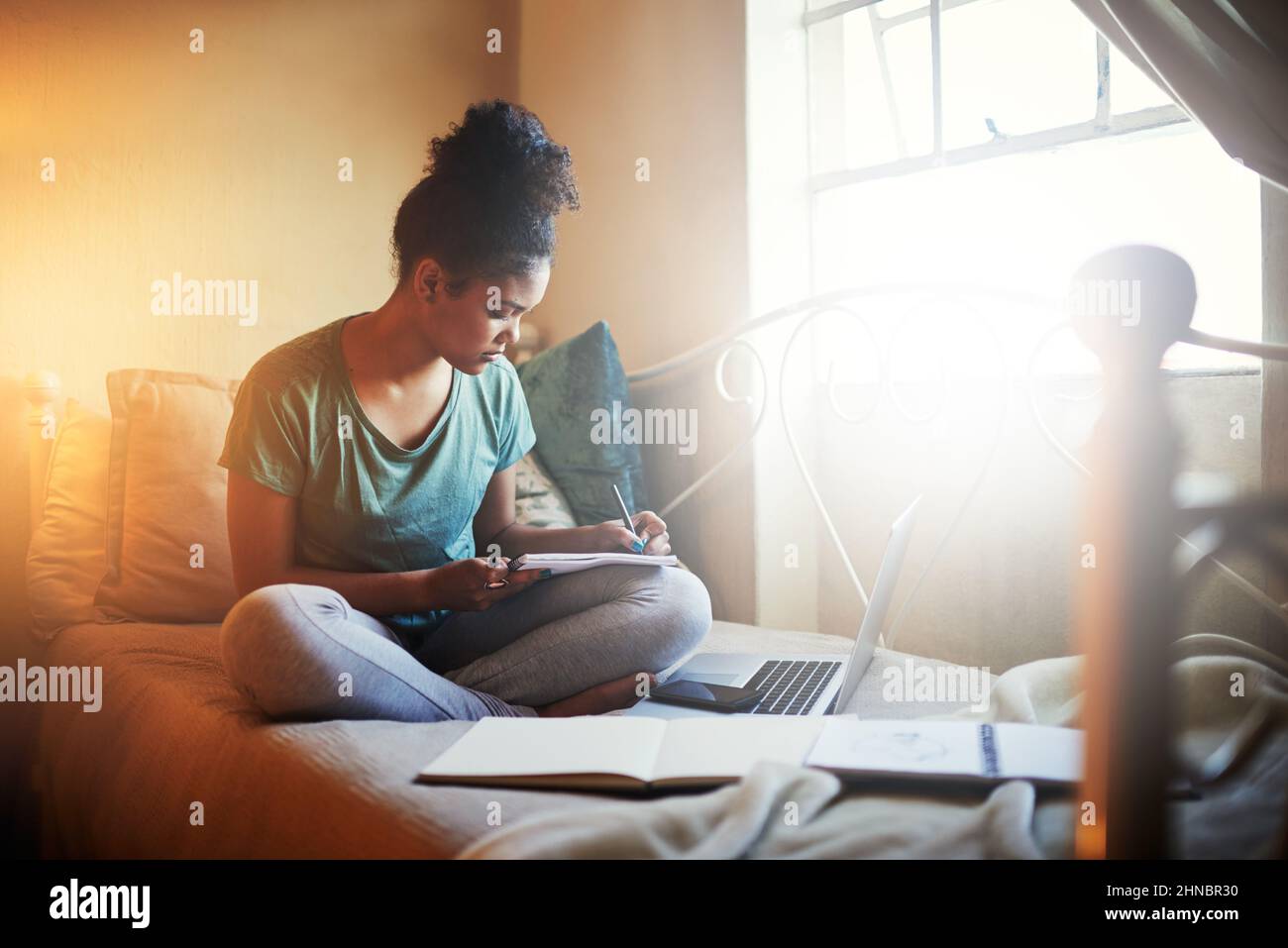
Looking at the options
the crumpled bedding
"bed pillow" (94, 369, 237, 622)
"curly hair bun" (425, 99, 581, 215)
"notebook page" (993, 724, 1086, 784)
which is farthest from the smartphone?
"bed pillow" (94, 369, 237, 622)

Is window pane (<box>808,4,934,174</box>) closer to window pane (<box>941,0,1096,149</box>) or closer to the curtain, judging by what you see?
window pane (<box>941,0,1096,149</box>)

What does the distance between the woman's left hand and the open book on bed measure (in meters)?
0.37

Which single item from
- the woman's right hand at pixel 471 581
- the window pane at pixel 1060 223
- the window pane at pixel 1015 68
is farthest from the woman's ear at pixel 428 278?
the window pane at pixel 1015 68

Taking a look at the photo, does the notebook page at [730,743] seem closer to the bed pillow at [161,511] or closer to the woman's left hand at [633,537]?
the woman's left hand at [633,537]

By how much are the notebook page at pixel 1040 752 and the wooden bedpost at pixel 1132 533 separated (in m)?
0.12

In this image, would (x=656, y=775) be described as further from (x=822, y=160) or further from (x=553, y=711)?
(x=822, y=160)

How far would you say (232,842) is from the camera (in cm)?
89

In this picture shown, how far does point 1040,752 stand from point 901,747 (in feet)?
0.36

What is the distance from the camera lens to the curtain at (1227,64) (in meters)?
1.00

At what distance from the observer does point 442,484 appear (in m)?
1.23

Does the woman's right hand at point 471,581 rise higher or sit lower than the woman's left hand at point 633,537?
lower

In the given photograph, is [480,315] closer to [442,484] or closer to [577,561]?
[442,484]

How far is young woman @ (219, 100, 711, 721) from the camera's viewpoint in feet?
3.56

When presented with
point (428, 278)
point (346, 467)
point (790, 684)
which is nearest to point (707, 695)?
point (790, 684)
